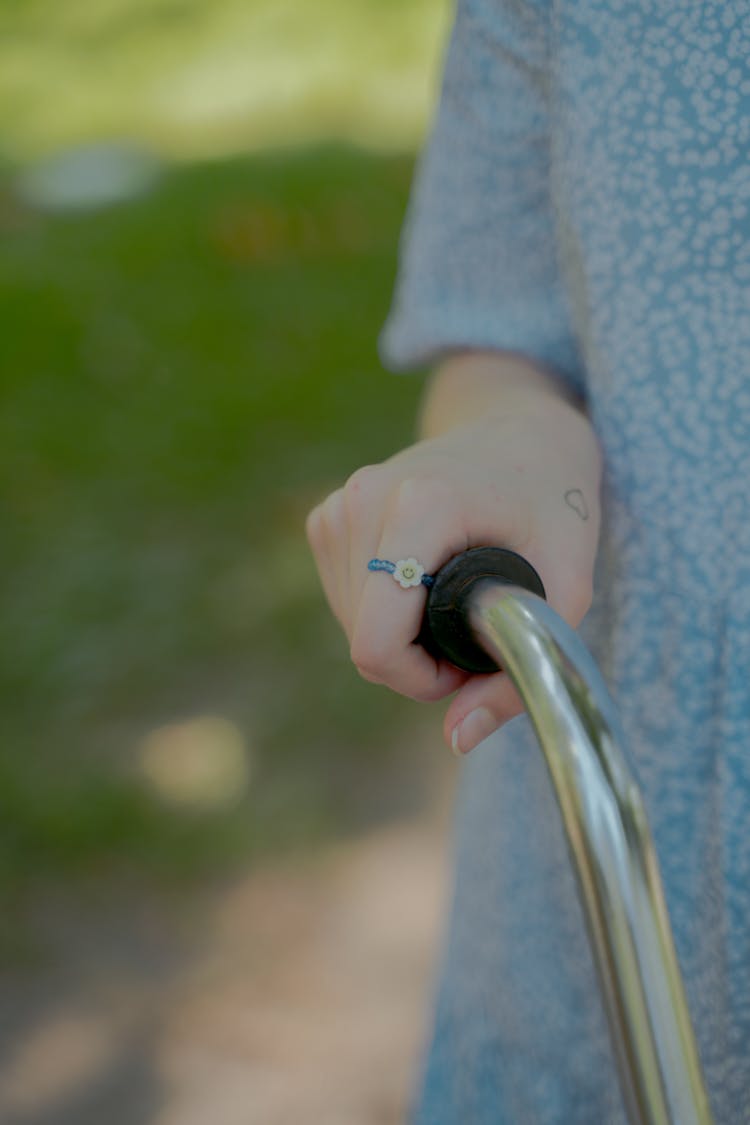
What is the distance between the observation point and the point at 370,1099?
5.69ft

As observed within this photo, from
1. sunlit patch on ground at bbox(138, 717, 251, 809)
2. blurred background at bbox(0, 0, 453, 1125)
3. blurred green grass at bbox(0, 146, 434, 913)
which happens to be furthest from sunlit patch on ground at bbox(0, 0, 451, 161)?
sunlit patch on ground at bbox(138, 717, 251, 809)

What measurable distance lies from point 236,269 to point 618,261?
10.3ft

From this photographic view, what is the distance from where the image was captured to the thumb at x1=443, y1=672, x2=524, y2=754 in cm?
56

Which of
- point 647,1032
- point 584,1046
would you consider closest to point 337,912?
point 584,1046

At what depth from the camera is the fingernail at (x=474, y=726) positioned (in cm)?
56

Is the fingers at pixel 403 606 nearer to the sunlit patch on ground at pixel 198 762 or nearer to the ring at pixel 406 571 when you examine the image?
the ring at pixel 406 571

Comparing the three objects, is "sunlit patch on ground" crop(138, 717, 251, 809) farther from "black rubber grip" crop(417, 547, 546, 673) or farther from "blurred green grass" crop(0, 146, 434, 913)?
"black rubber grip" crop(417, 547, 546, 673)

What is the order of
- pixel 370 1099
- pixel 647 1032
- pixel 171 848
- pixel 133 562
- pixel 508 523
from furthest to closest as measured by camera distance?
pixel 133 562, pixel 171 848, pixel 370 1099, pixel 508 523, pixel 647 1032

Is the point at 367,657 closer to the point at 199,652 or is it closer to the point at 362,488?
the point at 362,488

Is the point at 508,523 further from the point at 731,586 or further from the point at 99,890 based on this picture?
the point at 99,890

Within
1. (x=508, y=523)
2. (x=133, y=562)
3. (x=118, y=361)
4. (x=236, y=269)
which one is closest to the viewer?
(x=508, y=523)

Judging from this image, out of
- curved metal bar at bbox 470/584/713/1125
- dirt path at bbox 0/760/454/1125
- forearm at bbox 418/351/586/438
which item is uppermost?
forearm at bbox 418/351/586/438

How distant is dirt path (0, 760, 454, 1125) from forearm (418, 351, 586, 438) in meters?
1.15

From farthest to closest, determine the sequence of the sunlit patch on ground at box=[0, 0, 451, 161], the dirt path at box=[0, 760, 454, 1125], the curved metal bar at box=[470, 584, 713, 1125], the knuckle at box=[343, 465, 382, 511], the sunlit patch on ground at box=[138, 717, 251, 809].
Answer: the sunlit patch on ground at box=[0, 0, 451, 161] < the sunlit patch on ground at box=[138, 717, 251, 809] < the dirt path at box=[0, 760, 454, 1125] < the knuckle at box=[343, 465, 382, 511] < the curved metal bar at box=[470, 584, 713, 1125]
